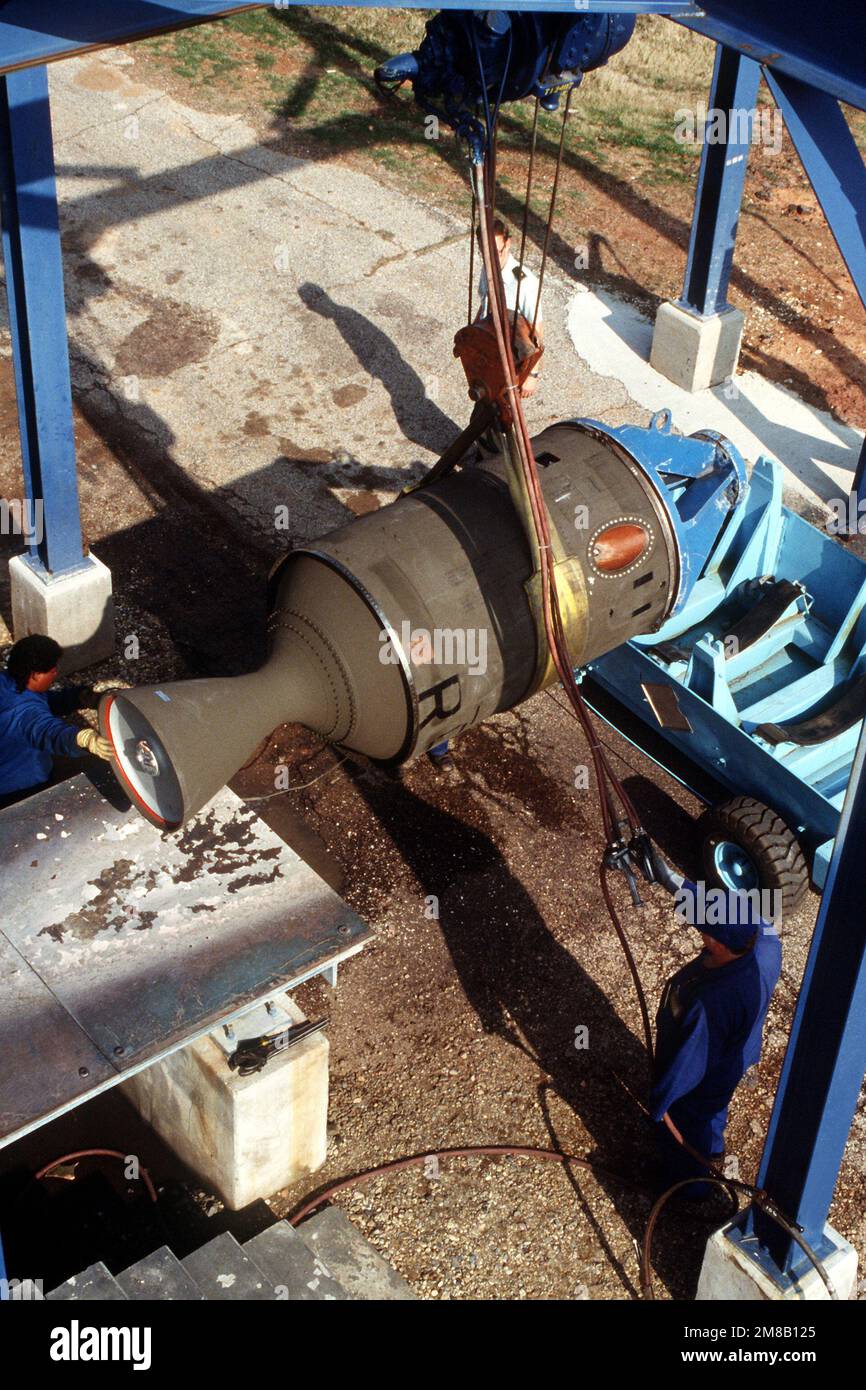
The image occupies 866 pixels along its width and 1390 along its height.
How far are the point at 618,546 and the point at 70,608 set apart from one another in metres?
3.55

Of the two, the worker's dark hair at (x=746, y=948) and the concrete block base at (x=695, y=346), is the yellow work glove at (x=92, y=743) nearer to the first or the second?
the worker's dark hair at (x=746, y=948)

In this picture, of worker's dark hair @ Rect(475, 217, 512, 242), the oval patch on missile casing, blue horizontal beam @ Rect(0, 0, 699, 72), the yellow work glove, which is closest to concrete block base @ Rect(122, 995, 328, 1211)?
the yellow work glove

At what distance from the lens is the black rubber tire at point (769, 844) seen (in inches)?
301

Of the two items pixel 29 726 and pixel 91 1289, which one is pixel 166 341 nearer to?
pixel 29 726

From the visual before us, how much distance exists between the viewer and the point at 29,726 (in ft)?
23.1

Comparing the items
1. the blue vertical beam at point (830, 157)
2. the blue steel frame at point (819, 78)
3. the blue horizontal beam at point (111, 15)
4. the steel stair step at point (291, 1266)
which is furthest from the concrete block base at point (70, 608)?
the blue vertical beam at point (830, 157)

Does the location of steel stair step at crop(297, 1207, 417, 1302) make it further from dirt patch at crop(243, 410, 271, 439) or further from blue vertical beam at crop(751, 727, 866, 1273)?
dirt patch at crop(243, 410, 271, 439)

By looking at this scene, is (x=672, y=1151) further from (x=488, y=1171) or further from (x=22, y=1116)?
(x=22, y=1116)

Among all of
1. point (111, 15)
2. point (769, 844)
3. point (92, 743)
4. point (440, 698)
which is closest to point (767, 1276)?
point (769, 844)

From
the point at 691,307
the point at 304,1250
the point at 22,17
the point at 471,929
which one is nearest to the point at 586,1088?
the point at 471,929

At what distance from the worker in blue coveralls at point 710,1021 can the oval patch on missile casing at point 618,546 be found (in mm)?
1585

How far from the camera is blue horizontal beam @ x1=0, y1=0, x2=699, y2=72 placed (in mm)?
5176

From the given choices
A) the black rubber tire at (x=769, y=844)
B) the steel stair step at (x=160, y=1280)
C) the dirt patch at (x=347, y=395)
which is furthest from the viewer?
the dirt patch at (x=347, y=395)
